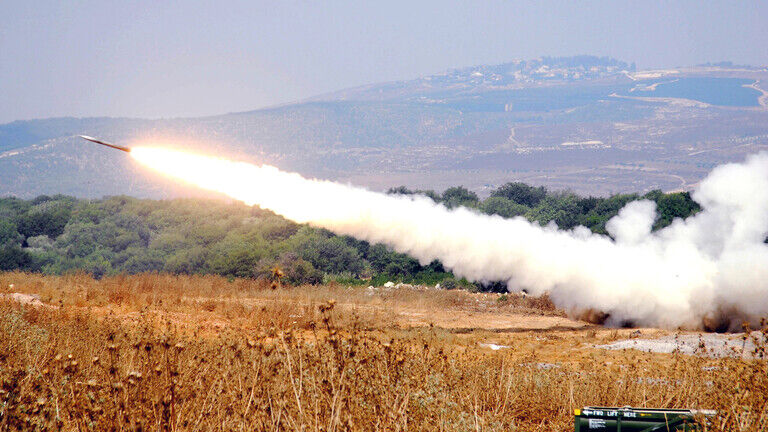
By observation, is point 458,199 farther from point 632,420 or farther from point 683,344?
point 632,420

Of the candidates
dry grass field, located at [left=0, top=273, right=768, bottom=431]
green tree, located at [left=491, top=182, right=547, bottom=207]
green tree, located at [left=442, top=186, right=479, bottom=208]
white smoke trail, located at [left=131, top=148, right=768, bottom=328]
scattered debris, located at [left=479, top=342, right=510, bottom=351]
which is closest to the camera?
dry grass field, located at [left=0, top=273, right=768, bottom=431]

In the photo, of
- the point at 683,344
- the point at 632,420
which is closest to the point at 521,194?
the point at 683,344

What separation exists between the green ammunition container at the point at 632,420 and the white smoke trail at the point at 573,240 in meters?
16.8

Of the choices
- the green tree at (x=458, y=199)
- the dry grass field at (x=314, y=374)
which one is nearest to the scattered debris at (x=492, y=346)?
the dry grass field at (x=314, y=374)

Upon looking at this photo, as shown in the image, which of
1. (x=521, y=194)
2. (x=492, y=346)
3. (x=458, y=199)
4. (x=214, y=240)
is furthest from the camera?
(x=521, y=194)

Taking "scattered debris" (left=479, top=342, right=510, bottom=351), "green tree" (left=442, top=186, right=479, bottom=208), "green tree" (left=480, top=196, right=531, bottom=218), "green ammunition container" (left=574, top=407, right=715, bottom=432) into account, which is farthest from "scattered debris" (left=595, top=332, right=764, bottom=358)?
"green tree" (left=442, top=186, right=479, bottom=208)

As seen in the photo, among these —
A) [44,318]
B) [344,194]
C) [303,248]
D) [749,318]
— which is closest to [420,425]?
[44,318]

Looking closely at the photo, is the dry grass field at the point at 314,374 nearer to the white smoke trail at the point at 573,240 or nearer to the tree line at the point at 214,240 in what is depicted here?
the white smoke trail at the point at 573,240

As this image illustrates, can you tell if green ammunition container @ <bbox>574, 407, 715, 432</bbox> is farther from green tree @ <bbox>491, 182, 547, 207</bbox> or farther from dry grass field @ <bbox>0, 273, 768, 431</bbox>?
green tree @ <bbox>491, 182, 547, 207</bbox>

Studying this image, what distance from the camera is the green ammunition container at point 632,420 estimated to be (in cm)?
877

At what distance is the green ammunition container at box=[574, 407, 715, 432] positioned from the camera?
A: 8.77 meters

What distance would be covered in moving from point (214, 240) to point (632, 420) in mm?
56334

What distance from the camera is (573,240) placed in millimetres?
26719

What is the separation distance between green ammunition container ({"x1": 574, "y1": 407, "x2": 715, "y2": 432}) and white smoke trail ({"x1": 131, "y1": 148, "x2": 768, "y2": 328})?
16840mm
